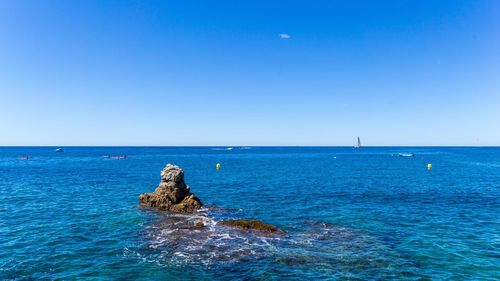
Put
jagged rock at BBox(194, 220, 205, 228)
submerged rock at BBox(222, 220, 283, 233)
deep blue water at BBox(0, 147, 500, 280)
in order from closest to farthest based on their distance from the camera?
deep blue water at BBox(0, 147, 500, 280) < submerged rock at BBox(222, 220, 283, 233) < jagged rock at BBox(194, 220, 205, 228)

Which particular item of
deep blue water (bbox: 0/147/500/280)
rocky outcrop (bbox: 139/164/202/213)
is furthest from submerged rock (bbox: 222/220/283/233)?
rocky outcrop (bbox: 139/164/202/213)

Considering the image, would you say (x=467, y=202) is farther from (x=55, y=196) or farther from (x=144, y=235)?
(x=55, y=196)

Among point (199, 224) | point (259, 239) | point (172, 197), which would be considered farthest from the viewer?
point (172, 197)

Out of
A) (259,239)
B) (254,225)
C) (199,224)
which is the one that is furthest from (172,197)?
(259,239)

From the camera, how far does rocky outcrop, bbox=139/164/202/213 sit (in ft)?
155

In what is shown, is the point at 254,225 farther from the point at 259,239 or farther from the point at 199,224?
the point at 199,224

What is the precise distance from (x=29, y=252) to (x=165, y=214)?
17164mm

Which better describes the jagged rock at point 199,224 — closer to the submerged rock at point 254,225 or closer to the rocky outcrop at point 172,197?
the submerged rock at point 254,225

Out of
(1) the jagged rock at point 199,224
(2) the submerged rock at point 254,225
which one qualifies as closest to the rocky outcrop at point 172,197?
(1) the jagged rock at point 199,224

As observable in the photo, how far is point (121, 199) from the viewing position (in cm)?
5522

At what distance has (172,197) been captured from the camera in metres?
48.7

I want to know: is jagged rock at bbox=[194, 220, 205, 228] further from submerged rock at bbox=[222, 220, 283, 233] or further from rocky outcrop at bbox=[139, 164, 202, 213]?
rocky outcrop at bbox=[139, 164, 202, 213]

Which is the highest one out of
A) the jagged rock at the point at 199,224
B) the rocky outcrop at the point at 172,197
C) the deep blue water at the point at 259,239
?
the rocky outcrop at the point at 172,197

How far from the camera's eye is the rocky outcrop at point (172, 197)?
47.3 meters
